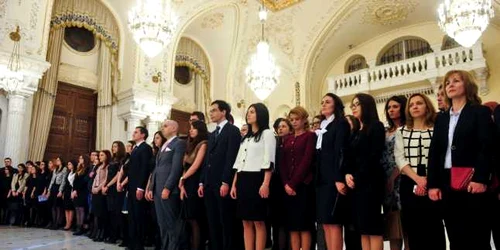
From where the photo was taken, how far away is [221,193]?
124 inches

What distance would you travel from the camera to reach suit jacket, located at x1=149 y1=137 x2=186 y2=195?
3.54 m

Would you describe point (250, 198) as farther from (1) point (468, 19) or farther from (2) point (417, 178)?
(1) point (468, 19)

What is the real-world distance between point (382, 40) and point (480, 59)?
3.31 m

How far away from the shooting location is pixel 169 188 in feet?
11.4

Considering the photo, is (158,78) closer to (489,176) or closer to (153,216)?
(153,216)

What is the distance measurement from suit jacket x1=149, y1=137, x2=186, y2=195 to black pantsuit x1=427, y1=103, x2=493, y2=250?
7.35 ft

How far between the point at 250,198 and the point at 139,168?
5.19 ft

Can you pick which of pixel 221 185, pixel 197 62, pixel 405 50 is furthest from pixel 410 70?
pixel 221 185

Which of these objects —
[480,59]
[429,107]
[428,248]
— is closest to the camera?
[428,248]

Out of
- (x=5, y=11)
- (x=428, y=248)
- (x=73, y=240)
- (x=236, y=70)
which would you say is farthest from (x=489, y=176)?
(x=236, y=70)

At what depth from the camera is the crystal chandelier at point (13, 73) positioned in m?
7.11

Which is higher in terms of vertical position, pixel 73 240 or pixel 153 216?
pixel 153 216

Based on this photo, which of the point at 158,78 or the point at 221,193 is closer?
the point at 221,193

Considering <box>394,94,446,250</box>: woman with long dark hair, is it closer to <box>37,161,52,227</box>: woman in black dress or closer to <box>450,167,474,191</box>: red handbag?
<box>450,167,474,191</box>: red handbag
